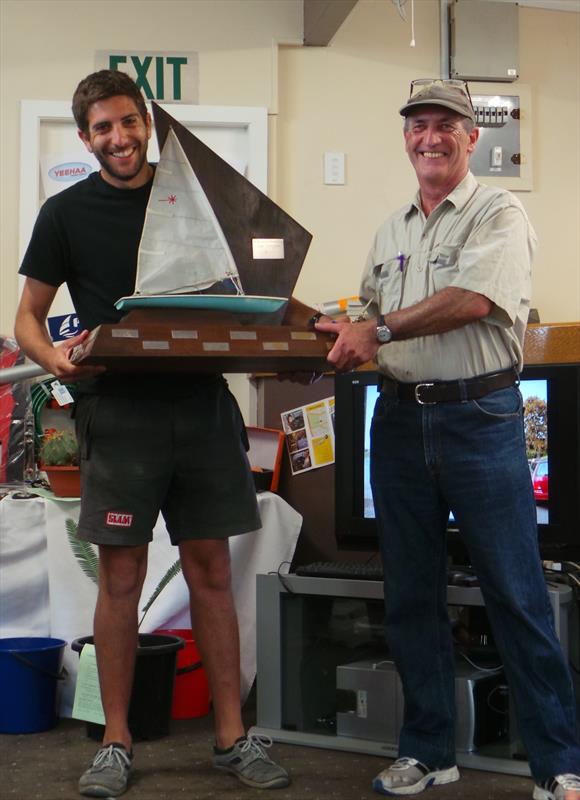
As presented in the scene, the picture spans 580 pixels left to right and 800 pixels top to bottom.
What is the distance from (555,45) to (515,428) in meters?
3.28

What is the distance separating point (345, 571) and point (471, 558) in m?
0.58

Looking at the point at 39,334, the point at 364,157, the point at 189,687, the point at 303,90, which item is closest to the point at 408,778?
the point at 189,687

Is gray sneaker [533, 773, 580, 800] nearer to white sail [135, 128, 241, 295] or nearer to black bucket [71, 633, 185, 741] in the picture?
black bucket [71, 633, 185, 741]

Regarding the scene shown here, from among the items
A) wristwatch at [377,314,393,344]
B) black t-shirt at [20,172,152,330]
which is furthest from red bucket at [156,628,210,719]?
wristwatch at [377,314,393,344]

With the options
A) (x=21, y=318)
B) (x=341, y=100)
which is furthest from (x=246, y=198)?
(x=341, y=100)

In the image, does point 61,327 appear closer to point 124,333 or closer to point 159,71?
point 159,71

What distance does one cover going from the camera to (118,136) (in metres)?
2.20

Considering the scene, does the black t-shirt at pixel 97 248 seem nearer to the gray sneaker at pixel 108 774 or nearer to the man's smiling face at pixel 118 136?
the man's smiling face at pixel 118 136

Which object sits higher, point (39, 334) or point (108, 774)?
point (39, 334)

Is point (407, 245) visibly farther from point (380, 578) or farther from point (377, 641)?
point (377, 641)

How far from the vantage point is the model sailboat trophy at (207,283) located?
1.99 metres

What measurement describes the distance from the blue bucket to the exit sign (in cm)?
257

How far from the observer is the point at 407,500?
2.17m

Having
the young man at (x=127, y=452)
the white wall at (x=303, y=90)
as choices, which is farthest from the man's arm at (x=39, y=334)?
the white wall at (x=303, y=90)
